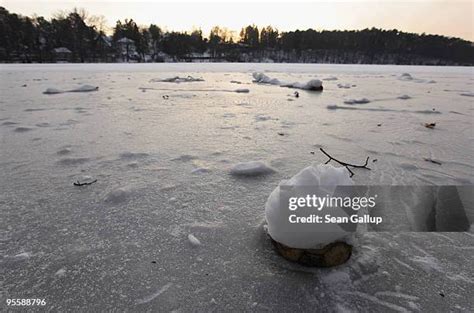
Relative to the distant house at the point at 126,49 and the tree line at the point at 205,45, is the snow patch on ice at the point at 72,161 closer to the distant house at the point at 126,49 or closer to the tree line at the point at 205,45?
the tree line at the point at 205,45

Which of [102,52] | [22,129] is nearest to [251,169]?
[22,129]

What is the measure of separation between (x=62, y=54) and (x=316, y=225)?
49982 mm

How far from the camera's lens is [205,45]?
56969 millimetres

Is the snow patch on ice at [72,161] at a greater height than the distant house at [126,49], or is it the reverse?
the distant house at [126,49]

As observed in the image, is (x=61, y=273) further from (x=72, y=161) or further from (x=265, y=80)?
(x=265, y=80)

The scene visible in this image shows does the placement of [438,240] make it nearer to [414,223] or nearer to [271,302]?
[414,223]

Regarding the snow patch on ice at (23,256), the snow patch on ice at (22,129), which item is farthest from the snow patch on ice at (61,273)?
the snow patch on ice at (22,129)

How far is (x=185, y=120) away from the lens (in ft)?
12.0

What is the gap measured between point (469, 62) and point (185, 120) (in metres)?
86.1

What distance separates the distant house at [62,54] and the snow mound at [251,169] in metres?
46.8

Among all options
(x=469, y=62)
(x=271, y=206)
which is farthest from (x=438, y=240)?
(x=469, y=62)

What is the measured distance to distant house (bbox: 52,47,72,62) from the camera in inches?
1506

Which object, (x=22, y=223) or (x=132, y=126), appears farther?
(x=132, y=126)

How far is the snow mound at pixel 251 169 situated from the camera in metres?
1.92
